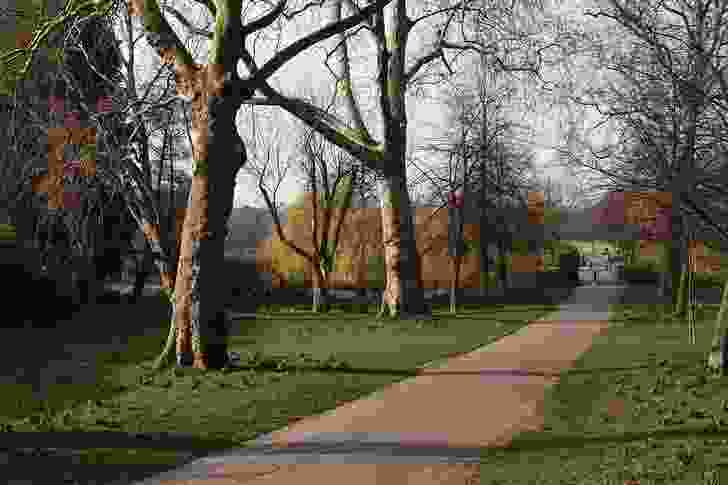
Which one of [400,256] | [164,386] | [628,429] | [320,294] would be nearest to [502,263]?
A: [320,294]

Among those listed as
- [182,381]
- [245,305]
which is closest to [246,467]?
[182,381]

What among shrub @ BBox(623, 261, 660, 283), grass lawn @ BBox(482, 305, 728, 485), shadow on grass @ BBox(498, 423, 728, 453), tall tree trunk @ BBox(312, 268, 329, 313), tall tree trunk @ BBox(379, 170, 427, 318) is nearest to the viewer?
grass lawn @ BBox(482, 305, 728, 485)

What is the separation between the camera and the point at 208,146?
1333cm

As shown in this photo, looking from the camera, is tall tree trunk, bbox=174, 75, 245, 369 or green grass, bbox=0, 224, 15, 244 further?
green grass, bbox=0, 224, 15, 244

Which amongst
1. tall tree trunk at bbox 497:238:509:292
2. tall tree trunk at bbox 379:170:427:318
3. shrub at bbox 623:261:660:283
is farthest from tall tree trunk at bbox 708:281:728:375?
shrub at bbox 623:261:660:283

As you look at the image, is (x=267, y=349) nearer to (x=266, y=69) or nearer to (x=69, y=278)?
(x=266, y=69)

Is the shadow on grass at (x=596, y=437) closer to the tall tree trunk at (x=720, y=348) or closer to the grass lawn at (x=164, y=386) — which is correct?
the grass lawn at (x=164, y=386)

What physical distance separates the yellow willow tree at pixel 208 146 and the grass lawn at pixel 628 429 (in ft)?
18.3

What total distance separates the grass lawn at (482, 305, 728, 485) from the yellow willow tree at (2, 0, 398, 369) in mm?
5565

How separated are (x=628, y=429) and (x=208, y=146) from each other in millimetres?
7671

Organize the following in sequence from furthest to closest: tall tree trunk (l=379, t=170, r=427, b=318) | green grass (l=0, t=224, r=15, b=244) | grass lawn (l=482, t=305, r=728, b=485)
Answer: tall tree trunk (l=379, t=170, r=427, b=318) → green grass (l=0, t=224, r=15, b=244) → grass lawn (l=482, t=305, r=728, b=485)

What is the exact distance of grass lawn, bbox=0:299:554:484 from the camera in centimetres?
780

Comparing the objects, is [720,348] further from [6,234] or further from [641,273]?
[641,273]

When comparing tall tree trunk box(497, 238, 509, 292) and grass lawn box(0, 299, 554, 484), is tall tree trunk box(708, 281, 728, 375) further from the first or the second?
tall tree trunk box(497, 238, 509, 292)
